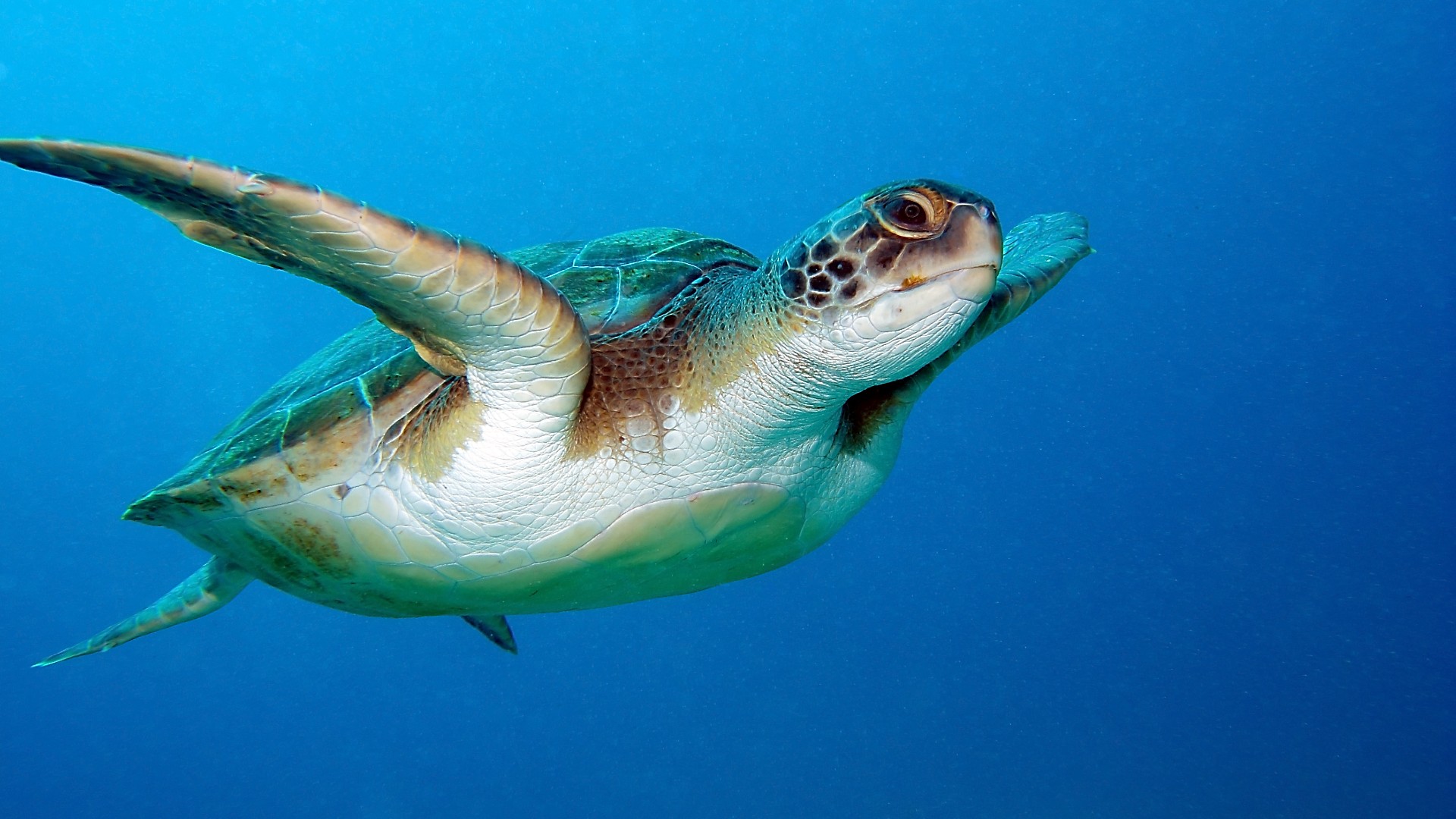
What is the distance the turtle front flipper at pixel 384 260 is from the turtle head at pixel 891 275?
1.82 feet

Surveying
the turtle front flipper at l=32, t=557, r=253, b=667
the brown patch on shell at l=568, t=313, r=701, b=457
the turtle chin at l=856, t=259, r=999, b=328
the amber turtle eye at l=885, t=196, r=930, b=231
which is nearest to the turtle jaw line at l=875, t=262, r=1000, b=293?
A: the turtle chin at l=856, t=259, r=999, b=328

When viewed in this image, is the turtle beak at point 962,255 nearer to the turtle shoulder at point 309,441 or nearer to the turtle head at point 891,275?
the turtle head at point 891,275

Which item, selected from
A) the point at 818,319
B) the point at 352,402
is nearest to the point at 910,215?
the point at 818,319

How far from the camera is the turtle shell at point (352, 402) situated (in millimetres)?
2088

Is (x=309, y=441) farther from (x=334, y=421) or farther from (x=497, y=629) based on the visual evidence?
(x=497, y=629)

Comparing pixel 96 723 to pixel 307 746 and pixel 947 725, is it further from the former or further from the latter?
pixel 947 725

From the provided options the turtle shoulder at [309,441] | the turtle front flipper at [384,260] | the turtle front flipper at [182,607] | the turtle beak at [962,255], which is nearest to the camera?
the turtle front flipper at [384,260]

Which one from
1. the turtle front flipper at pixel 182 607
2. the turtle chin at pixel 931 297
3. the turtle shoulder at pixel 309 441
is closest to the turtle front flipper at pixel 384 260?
the turtle shoulder at pixel 309 441

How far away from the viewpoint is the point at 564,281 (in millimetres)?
2365

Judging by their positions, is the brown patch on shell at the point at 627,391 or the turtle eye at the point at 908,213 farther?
the brown patch on shell at the point at 627,391

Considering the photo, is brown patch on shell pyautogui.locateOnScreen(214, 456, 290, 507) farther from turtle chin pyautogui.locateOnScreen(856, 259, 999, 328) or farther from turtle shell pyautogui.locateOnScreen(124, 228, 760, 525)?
turtle chin pyautogui.locateOnScreen(856, 259, 999, 328)


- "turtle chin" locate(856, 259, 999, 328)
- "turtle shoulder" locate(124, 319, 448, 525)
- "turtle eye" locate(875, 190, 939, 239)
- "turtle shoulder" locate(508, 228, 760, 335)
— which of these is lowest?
"turtle chin" locate(856, 259, 999, 328)

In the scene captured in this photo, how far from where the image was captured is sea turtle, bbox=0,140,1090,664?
1472mm

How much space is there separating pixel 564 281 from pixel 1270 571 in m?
37.7
